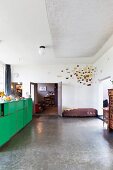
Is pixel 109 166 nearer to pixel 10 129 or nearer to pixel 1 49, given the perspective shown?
pixel 10 129

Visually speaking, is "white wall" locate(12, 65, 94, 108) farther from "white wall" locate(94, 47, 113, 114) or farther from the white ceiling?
the white ceiling

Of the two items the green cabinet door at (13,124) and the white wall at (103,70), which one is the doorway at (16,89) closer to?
the white wall at (103,70)

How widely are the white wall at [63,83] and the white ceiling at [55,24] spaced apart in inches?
169

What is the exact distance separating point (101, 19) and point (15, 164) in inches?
150

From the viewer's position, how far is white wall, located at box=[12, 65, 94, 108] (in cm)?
1190

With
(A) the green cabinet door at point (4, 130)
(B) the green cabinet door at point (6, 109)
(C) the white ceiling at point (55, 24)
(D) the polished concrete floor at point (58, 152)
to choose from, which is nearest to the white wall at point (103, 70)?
(C) the white ceiling at point (55, 24)

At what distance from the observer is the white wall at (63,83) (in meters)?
11.9

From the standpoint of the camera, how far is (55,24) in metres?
5.14

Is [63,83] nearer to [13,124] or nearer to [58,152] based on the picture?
[13,124]

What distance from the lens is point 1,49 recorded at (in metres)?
7.80

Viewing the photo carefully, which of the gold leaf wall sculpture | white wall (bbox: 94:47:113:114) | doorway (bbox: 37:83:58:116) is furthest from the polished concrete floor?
doorway (bbox: 37:83:58:116)

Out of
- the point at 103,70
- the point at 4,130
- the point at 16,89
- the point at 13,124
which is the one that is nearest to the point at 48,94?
the point at 16,89

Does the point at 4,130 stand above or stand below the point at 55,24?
below

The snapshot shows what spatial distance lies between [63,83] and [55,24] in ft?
22.9
